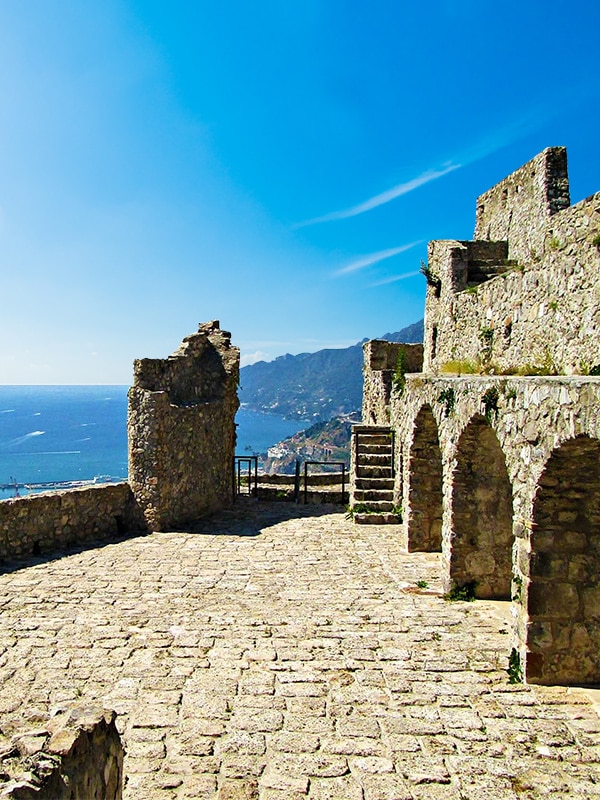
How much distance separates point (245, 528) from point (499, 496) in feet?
22.9

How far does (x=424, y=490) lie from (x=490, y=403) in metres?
4.51

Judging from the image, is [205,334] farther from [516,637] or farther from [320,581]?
[516,637]

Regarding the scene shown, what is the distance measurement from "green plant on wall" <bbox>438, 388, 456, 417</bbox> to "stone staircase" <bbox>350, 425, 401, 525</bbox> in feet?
18.4

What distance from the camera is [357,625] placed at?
305 inches

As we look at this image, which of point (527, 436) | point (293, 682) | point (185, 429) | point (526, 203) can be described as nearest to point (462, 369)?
point (527, 436)

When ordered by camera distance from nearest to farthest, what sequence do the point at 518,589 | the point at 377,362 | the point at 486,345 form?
the point at 518,589
the point at 486,345
the point at 377,362

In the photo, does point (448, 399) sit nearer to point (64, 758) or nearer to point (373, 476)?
point (373, 476)

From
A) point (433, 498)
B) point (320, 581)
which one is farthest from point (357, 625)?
point (433, 498)

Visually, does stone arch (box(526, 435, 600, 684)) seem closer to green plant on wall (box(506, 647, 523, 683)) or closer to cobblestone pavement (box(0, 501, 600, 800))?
green plant on wall (box(506, 647, 523, 683))

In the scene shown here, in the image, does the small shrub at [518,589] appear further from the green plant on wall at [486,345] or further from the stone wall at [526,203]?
the stone wall at [526,203]

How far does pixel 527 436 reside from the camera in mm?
6316

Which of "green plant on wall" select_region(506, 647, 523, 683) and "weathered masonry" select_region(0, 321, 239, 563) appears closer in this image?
"green plant on wall" select_region(506, 647, 523, 683)

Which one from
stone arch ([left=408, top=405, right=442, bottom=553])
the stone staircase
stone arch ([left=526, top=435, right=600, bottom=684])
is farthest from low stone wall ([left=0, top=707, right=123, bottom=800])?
the stone staircase

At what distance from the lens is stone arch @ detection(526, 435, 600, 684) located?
6.10m
